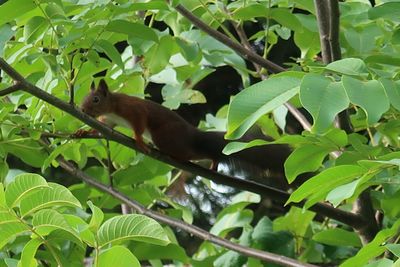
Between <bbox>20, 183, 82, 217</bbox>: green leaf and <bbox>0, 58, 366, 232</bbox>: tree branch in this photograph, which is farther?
<bbox>0, 58, 366, 232</bbox>: tree branch

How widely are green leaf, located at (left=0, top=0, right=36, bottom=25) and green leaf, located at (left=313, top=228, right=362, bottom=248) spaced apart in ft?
3.44

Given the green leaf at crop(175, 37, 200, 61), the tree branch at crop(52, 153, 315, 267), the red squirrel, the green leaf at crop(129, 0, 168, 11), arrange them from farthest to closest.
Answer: the red squirrel, the green leaf at crop(175, 37, 200, 61), the tree branch at crop(52, 153, 315, 267), the green leaf at crop(129, 0, 168, 11)

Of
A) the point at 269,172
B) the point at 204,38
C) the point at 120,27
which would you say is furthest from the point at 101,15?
the point at 269,172

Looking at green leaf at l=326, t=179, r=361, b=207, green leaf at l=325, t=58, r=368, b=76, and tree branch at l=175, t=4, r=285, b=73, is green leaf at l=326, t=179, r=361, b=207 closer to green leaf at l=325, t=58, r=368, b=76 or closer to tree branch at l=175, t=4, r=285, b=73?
green leaf at l=325, t=58, r=368, b=76

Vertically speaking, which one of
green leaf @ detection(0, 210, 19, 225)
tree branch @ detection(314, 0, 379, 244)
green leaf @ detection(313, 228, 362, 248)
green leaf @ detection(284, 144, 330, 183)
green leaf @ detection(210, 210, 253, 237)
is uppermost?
green leaf @ detection(0, 210, 19, 225)

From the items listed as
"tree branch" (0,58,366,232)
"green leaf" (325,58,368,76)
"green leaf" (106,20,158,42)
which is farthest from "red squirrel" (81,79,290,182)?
"green leaf" (325,58,368,76)

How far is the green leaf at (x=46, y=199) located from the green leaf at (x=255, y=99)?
0.98 ft

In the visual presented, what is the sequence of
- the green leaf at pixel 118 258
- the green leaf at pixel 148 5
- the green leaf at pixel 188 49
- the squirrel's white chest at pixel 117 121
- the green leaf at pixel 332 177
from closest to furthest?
the green leaf at pixel 118 258, the green leaf at pixel 332 177, the green leaf at pixel 148 5, the green leaf at pixel 188 49, the squirrel's white chest at pixel 117 121

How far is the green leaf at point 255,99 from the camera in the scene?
→ 1458mm

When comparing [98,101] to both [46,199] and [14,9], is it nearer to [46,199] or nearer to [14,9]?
[14,9]

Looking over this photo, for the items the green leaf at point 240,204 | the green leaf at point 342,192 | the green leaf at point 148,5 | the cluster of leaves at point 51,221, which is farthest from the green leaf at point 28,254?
the green leaf at point 240,204

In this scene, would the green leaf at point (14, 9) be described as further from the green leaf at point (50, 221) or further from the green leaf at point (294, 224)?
the green leaf at point (294, 224)

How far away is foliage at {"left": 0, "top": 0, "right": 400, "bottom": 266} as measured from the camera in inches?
56.3

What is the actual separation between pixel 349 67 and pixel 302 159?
439 mm
